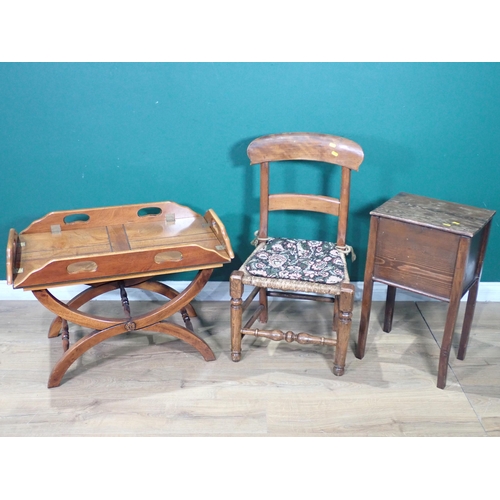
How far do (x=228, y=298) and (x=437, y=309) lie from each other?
1.07m

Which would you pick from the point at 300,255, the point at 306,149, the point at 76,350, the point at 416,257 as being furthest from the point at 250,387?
the point at 306,149

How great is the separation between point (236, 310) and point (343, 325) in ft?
1.47

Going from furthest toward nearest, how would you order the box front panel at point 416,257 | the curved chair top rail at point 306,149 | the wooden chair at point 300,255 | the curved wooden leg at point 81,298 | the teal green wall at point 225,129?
the curved wooden leg at point 81,298
the teal green wall at point 225,129
the curved chair top rail at point 306,149
the wooden chair at point 300,255
the box front panel at point 416,257

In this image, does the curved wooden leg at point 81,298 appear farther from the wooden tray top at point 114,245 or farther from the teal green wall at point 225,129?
the teal green wall at point 225,129

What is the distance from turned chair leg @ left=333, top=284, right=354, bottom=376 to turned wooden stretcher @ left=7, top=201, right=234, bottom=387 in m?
0.49

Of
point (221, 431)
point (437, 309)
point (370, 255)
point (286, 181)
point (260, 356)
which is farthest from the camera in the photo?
point (437, 309)

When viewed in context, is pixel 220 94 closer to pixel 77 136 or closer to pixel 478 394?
pixel 77 136

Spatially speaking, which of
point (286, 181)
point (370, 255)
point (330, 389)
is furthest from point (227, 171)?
point (330, 389)

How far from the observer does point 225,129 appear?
276cm

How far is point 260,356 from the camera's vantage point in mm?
2684

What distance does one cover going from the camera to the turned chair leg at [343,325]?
234 cm

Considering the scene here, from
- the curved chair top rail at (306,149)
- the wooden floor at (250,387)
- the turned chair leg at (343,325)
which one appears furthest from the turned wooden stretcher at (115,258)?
the turned chair leg at (343,325)

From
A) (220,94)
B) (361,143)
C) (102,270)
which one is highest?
(220,94)

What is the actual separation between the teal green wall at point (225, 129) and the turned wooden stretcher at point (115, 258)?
0.19 metres
